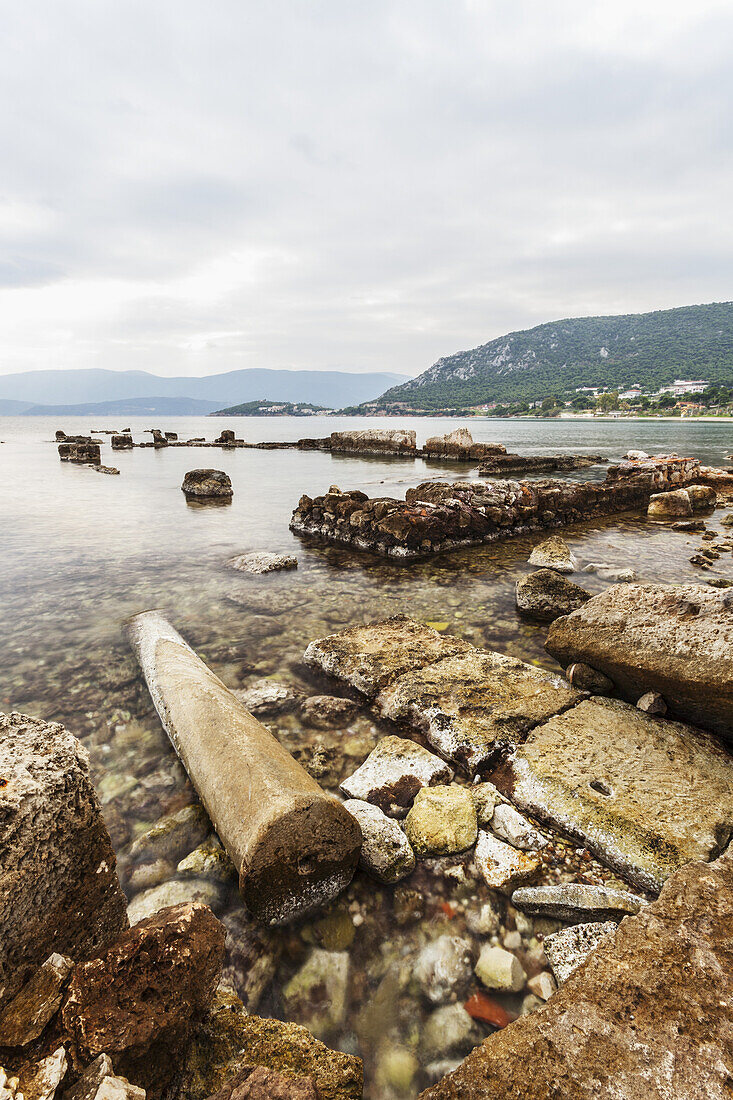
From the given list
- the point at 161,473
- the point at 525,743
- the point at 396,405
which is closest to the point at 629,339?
the point at 396,405

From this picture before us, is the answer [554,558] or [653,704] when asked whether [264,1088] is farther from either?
[554,558]

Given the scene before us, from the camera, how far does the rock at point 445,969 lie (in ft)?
6.37

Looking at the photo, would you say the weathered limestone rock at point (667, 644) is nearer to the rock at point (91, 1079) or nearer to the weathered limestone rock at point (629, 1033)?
the weathered limestone rock at point (629, 1033)

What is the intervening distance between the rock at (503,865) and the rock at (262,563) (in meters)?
5.95

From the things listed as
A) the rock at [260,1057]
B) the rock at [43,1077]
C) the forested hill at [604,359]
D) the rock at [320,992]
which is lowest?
the rock at [320,992]

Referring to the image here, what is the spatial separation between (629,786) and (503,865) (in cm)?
99

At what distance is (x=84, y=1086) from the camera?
1196 millimetres

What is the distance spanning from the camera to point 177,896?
92.2 inches

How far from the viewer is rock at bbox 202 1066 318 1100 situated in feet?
3.97

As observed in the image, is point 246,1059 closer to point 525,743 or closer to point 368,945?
point 368,945

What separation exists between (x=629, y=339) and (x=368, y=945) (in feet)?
678

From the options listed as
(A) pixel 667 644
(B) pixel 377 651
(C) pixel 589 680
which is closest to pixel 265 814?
(B) pixel 377 651

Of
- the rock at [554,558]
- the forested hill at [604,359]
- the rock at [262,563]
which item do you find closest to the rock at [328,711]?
the rock at [262,563]

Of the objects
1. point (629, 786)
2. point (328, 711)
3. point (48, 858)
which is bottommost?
point (328, 711)
